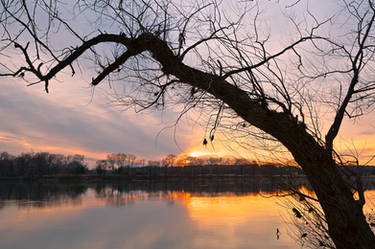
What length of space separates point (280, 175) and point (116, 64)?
1.35 m

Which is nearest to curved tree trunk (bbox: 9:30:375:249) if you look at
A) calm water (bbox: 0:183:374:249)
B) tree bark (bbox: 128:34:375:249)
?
tree bark (bbox: 128:34:375:249)

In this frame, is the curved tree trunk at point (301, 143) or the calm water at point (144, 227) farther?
the calm water at point (144, 227)

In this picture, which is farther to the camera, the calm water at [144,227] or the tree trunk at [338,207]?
the calm water at [144,227]

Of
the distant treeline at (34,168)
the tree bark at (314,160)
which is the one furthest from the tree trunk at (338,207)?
the distant treeline at (34,168)

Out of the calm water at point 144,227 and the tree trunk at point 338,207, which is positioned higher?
the tree trunk at point 338,207

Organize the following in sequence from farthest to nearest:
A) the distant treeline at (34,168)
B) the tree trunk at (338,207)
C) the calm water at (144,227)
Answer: the distant treeline at (34,168), the calm water at (144,227), the tree trunk at (338,207)

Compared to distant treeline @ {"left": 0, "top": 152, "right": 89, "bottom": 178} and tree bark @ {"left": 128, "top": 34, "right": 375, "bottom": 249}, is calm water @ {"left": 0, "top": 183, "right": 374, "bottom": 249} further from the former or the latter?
distant treeline @ {"left": 0, "top": 152, "right": 89, "bottom": 178}

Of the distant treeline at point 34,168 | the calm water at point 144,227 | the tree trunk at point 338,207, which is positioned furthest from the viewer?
the distant treeline at point 34,168

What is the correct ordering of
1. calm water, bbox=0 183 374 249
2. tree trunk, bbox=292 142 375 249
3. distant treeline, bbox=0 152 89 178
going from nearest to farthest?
tree trunk, bbox=292 142 375 249 < calm water, bbox=0 183 374 249 < distant treeline, bbox=0 152 89 178

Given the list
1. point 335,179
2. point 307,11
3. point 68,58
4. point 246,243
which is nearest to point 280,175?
point 335,179

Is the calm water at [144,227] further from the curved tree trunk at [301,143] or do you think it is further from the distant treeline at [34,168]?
the distant treeline at [34,168]

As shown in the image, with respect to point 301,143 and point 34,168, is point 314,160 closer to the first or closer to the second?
point 301,143

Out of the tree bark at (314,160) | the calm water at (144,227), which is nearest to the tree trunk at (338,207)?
the tree bark at (314,160)

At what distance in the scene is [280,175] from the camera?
239 cm
